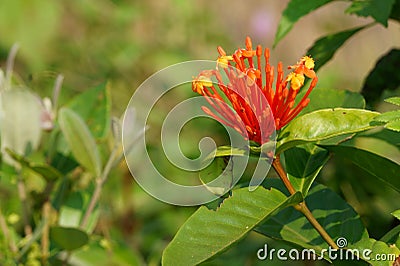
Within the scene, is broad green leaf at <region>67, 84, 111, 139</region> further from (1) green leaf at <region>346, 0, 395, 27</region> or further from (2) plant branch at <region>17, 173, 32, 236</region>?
(1) green leaf at <region>346, 0, 395, 27</region>

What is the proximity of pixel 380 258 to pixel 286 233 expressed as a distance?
0.33 ft

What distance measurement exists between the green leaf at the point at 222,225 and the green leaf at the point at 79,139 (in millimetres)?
247

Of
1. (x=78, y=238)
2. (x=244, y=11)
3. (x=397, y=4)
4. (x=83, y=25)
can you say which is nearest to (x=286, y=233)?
(x=78, y=238)

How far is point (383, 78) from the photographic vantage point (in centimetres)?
93

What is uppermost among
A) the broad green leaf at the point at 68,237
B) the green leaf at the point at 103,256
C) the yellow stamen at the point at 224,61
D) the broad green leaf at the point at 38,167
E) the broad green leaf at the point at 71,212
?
the yellow stamen at the point at 224,61

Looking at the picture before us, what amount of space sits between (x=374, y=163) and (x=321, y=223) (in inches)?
3.3

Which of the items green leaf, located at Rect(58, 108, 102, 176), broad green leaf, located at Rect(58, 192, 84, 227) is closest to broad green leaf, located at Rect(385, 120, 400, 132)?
green leaf, located at Rect(58, 108, 102, 176)

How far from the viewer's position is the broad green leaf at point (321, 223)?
64 cm

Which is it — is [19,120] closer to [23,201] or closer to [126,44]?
[23,201]

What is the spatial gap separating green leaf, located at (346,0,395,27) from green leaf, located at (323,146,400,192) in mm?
175

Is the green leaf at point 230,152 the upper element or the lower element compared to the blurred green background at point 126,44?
lower

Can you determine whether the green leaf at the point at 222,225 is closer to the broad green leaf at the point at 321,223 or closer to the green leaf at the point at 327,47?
the broad green leaf at the point at 321,223

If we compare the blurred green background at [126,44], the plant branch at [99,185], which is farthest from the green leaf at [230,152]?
the blurred green background at [126,44]

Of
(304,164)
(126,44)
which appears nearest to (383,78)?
(304,164)
